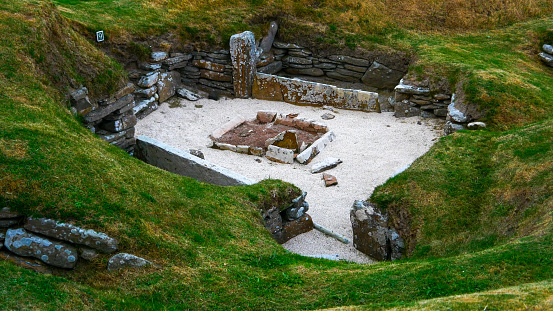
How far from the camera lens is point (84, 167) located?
8.25 m

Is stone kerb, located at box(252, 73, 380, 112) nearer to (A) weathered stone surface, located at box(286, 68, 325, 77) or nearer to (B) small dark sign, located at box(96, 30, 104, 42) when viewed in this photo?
(A) weathered stone surface, located at box(286, 68, 325, 77)

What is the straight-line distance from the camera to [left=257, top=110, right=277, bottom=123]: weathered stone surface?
1702 centimetres

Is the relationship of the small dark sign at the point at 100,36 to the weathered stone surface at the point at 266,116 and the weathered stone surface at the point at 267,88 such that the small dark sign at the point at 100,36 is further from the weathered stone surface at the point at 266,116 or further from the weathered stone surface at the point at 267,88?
the weathered stone surface at the point at 266,116

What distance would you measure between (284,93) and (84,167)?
10.8 m

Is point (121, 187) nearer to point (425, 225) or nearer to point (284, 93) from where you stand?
point (425, 225)

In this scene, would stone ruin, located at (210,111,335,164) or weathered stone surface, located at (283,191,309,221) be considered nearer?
weathered stone surface, located at (283,191,309,221)

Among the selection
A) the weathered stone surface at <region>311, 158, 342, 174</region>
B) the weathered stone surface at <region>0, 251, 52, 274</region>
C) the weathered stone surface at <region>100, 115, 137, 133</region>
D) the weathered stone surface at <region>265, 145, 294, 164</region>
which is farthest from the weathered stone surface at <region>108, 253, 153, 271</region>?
the weathered stone surface at <region>265, 145, 294, 164</region>

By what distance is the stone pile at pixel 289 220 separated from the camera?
1065 centimetres

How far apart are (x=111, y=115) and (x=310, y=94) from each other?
7.10 m

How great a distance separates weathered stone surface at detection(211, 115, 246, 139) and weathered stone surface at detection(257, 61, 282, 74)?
2.74 m

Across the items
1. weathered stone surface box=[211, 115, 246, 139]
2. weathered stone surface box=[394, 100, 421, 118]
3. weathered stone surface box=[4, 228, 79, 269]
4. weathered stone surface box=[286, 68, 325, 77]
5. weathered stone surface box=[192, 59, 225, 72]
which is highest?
weathered stone surface box=[4, 228, 79, 269]

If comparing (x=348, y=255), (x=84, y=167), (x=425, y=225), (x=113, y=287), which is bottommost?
(x=348, y=255)

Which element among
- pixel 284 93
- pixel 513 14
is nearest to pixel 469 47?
pixel 513 14

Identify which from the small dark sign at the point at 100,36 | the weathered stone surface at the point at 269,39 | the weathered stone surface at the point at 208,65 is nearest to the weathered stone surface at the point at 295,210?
the weathered stone surface at the point at 208,65
